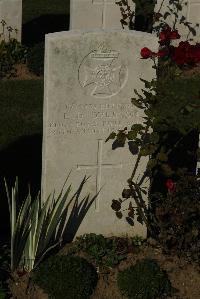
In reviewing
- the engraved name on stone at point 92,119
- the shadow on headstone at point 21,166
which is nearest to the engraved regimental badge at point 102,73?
the engraved name on stone at point 92,119

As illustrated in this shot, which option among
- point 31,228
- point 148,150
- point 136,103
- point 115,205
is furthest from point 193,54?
point 31,228

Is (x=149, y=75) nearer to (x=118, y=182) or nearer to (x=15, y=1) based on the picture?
(x=118, y=182)

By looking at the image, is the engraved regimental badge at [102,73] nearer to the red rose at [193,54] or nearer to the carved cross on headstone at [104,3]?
the red rose at [193,54]

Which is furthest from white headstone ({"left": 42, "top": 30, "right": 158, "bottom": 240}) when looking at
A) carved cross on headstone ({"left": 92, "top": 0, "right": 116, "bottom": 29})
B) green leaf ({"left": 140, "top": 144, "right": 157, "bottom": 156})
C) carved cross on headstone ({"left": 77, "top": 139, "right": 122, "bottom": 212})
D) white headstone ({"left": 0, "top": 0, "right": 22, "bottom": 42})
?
white headstone ({"left": 0, "top": 0, "right": 22, "bottom": 42})

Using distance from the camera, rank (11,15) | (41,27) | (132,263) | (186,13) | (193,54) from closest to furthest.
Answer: (193,54) < (132,263) < (11,15) < (186,13) < (41,27)

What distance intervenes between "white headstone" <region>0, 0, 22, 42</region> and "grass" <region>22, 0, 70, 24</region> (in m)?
2.76

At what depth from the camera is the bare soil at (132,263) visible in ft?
21.4

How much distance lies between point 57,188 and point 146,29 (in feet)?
21.9

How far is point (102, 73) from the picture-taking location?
6.66 meters

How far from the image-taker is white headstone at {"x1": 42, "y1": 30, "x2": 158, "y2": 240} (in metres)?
6.51

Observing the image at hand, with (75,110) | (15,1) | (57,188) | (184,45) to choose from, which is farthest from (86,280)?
(15,1)

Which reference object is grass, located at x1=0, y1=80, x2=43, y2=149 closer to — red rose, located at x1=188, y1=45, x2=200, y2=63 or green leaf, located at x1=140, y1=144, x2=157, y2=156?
green leaf, located at x1=140, y1=144, x2=157, y2=156

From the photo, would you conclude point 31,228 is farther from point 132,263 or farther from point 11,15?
point 11,15

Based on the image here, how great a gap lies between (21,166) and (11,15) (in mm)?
3957
